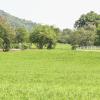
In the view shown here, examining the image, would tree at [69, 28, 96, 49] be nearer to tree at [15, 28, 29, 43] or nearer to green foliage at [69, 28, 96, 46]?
green foliage at [69, 28, 96, 46]

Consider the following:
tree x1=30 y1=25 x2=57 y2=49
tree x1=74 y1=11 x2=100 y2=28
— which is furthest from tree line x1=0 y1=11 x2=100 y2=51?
tree x1=74 y1=11 x2=100 y2=28

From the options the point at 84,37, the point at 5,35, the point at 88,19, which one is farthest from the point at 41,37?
the point at 88,19

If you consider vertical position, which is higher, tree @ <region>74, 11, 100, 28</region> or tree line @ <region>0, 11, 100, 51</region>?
tree @ <region>74, 11, 100, 28</region>

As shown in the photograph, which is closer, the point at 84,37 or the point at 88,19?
the point at 84,37

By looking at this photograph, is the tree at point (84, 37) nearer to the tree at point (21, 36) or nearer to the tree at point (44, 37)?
the tree at point (44, 37)

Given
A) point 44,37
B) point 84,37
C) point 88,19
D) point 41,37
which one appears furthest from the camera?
point 88,19

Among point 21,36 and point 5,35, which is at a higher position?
point 21,36

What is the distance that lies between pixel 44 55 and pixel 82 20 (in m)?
97.3

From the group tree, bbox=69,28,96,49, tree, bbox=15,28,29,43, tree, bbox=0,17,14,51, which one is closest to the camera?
tree, bbox=0,17,14,51

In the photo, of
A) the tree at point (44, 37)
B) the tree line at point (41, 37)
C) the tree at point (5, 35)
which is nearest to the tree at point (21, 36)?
the tree line at point (41, 37)

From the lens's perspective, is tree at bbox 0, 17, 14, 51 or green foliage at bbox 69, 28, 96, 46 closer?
tree at bbox 0, 17, 14, 51

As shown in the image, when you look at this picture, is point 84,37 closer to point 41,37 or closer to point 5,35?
point 41,37

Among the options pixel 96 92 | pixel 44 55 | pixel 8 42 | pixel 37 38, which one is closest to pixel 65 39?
pixel 37 38

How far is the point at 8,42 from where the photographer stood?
88500mm
